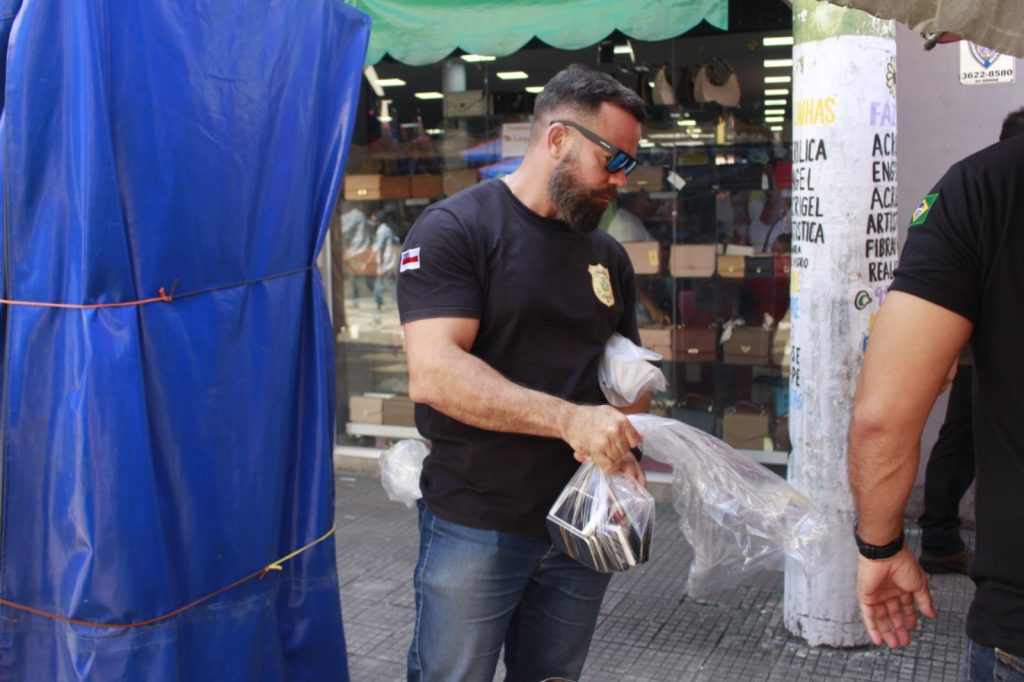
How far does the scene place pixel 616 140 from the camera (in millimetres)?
2637

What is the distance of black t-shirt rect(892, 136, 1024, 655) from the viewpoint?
184 centimetres

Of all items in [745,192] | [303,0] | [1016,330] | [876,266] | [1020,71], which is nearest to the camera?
[1016,330]

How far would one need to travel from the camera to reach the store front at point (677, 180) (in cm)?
636

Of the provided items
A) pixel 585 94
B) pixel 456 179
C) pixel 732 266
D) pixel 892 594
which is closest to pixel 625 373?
pixel 585 94

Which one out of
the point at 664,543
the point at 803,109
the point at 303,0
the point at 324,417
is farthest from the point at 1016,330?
the point at 664,543

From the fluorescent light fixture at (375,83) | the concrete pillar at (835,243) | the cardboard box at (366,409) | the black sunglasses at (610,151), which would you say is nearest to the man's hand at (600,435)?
the black sunglasses at (610,151)

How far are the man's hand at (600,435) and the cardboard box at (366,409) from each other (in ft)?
17.2

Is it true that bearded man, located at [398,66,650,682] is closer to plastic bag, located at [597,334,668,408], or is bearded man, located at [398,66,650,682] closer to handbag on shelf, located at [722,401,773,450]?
plastic bag, located at [597,334,668,408]

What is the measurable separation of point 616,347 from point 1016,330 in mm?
1096

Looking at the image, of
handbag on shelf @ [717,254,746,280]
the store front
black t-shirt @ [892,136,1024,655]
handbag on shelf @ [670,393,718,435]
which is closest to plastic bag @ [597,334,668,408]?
black t-shirt @ [892,136,1024,655]

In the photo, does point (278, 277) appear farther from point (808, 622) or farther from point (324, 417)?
point (808, 622)

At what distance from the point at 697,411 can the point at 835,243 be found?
2796 mm

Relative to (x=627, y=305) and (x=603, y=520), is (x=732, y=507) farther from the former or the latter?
(x=627, y=305)

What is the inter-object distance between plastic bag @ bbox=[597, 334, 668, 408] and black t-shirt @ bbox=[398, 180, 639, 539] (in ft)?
0.16
